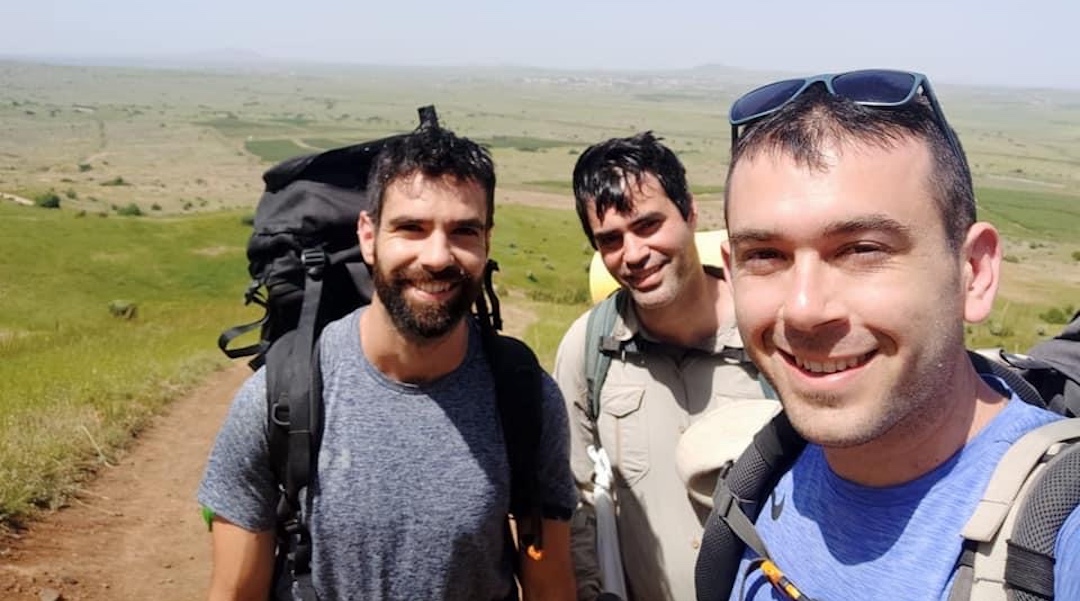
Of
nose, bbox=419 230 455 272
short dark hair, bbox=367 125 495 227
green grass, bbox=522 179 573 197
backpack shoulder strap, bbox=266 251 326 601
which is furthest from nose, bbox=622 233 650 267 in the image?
green grass, bbox=522 179 573 197

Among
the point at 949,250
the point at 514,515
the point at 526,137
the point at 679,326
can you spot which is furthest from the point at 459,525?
the point at 526,137

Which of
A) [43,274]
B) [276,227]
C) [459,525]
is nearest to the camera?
[459,525]

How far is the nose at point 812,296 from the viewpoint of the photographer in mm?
1676

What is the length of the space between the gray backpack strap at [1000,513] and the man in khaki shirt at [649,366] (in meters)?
1.76

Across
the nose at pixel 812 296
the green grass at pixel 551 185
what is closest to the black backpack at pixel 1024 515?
the nose at pixel 812 296

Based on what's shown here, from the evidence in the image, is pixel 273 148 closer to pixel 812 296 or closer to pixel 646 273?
pixel 646 273

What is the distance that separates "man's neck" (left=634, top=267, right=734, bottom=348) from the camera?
3627 millimetres

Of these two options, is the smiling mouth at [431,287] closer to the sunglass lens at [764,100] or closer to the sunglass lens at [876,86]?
the sunglass lens at [764,100]

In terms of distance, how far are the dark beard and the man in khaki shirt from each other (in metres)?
0.84

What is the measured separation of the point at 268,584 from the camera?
3080 millimetres

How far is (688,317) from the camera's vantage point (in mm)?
3656

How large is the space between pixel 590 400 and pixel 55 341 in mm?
17551

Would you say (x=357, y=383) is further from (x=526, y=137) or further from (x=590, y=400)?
(x=526, y=137)

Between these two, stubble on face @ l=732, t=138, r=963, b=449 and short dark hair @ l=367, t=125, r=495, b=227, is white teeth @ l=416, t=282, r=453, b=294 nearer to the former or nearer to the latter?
short dark hair @ l=367, t=125, r=495, b=227
